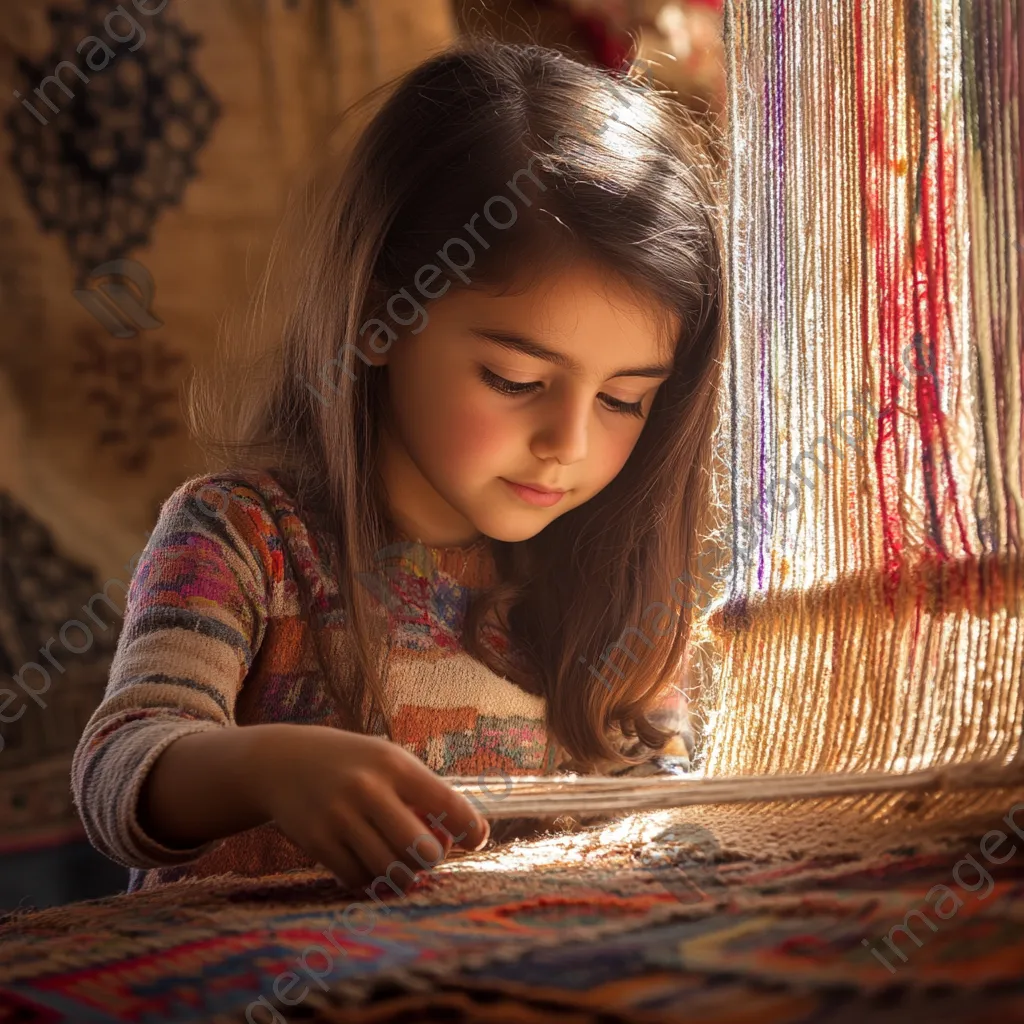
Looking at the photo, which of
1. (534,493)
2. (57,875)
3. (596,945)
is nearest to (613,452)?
(534,493)

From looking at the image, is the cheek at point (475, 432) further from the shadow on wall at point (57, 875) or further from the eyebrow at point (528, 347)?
the shadow on wall at point (57, 875)

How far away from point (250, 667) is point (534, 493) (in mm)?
254

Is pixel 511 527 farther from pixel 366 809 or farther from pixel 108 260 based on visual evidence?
pixel 108 260

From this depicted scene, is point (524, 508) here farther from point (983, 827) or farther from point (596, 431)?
point (983, 827)

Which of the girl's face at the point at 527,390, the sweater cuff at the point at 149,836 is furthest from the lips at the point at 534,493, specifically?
the sweater cuff at the point at 149,836

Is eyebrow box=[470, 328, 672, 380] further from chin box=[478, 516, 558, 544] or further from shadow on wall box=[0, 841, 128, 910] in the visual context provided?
shadow on wall box=[0, 841, 128, 910]

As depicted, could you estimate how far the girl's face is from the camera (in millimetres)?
826

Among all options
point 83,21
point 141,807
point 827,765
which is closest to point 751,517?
point 827,765

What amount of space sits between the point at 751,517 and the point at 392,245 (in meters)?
0.36

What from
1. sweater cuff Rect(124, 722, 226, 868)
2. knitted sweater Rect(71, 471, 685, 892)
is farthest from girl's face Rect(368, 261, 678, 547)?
sweater cuff Rect(124, 722, 226, 868)

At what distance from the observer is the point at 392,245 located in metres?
0.92

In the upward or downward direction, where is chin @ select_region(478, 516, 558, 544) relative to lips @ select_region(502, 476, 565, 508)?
downward

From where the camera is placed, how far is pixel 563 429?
2.71ft

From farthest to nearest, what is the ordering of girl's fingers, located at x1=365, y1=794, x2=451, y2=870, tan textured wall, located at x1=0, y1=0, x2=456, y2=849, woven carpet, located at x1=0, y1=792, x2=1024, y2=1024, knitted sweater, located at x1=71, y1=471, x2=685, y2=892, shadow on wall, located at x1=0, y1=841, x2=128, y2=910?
tan textured wall, located at x1=0, y1=0, x2=456, y2=849 < shadow on wall, located at x1=0, y1=841, x2=128, y2=910 < knitted sweater, located at x1=71, y1=471, x2=685, y2=892 < girl's fingers, located at x1=365, y1=794, x2=451, y2=870 < woven carpet, located at x1=0, y1=792, x2=1024, y2=1024
